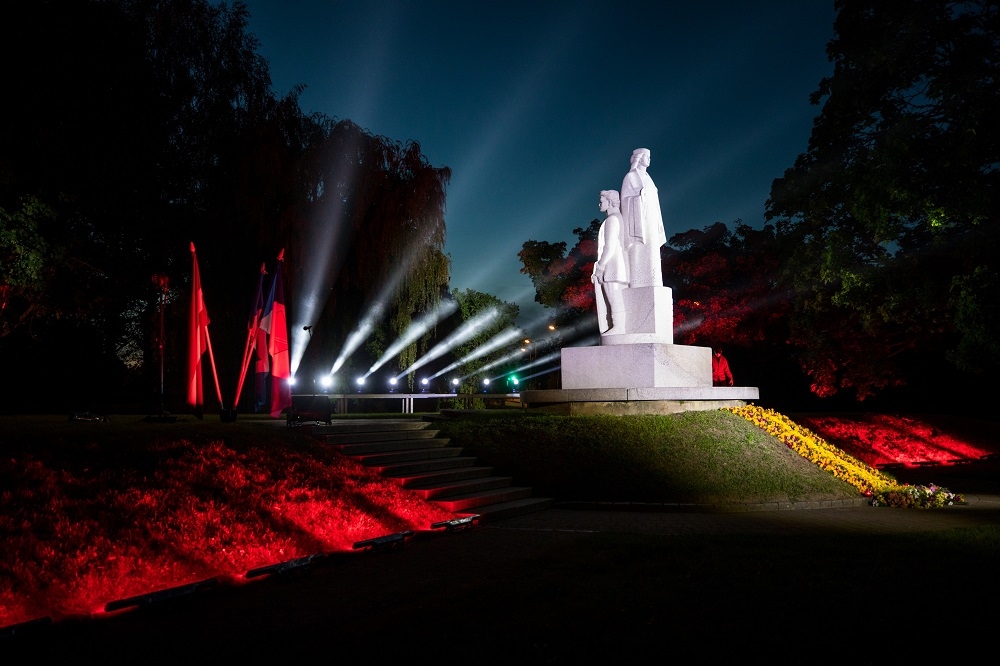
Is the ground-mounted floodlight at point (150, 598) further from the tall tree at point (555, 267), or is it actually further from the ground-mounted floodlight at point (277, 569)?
the tall tree at point (555, 267)

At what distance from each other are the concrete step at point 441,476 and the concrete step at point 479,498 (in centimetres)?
51

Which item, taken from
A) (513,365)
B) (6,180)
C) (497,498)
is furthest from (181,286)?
(513,365)

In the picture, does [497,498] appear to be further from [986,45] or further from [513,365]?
[513,365]

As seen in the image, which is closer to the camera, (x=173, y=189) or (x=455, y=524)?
(x=455, y=524)

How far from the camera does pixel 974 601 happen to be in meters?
5.31

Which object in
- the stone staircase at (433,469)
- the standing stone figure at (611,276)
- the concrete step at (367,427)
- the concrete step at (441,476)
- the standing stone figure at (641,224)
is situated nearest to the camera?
the stone staircase at (433,469)

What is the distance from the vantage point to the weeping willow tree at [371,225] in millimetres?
18688

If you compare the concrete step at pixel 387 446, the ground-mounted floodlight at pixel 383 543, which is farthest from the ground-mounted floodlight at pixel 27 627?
the concrete step at pixel 387 446

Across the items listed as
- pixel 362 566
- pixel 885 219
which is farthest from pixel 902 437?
pixel 362 566

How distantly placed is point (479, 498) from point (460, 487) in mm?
477

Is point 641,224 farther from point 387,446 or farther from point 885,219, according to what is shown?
point 387,446

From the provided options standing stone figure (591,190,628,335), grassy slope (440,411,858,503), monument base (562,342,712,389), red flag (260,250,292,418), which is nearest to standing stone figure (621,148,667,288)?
standing stone figure (591,190,628,335)

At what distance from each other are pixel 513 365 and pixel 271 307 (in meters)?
40.7

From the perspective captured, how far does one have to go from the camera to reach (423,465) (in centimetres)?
1166
